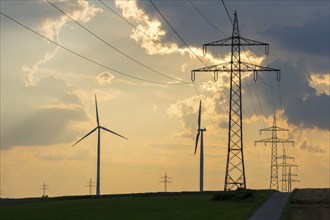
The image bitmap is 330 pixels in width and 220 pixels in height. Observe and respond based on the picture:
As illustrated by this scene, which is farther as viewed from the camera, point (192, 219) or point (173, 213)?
point (173, 213)

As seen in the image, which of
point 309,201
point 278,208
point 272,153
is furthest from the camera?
point 272,153

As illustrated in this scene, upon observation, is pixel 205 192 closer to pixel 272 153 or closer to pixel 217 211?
pixel 272 153

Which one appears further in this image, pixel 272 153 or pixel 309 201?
pixel 272 153

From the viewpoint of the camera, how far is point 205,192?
392ft

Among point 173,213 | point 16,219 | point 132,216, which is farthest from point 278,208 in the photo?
point 16,219

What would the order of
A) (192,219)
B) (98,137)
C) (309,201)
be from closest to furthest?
(192,219), (309,201), (98,137)

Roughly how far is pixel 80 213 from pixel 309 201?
28850mm

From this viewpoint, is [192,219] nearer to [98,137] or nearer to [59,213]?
[59,213]

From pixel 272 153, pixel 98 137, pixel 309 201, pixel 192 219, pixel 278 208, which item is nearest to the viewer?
pixel 192 219

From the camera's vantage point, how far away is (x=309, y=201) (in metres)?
85.0

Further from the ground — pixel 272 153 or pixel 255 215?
pixel 272 153

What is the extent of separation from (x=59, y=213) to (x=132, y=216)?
12.4 m

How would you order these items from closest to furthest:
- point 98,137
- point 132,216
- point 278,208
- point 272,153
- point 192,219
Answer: point 192,219 → point 132,216 → point 278,208 → point 98,137 → point 272,153

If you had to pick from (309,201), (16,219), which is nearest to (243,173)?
(309,201)
